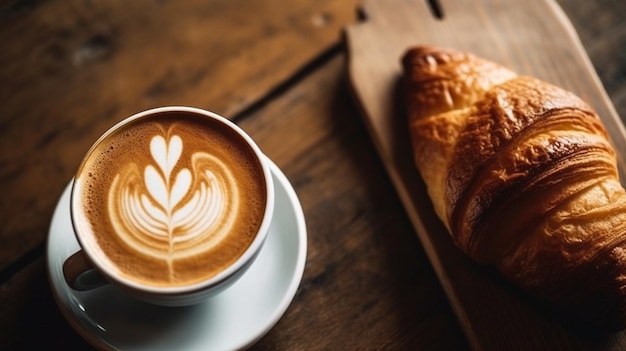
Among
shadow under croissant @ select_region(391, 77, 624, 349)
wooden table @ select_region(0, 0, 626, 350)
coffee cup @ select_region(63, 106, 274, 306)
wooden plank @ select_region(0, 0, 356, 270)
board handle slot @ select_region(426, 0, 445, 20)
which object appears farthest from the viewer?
board handle slot @ select_region(426, 0, 445, 20)

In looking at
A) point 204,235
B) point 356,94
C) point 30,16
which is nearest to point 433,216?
point 356,94

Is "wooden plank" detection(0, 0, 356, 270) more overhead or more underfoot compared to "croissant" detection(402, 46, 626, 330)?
more overhead

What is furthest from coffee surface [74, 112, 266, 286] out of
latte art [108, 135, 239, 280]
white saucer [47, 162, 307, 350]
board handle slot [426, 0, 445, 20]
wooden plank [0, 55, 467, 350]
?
board handle slot [426, 0, 445, 20]

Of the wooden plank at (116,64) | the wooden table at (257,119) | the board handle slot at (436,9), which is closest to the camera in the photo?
the wooden table at (257,119)

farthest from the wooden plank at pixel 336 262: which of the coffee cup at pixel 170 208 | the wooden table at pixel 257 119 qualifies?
the coffee cup at pixel 170 208

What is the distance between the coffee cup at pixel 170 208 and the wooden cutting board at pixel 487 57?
0.35 m

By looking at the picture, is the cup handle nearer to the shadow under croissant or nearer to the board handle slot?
the shadow under croissant

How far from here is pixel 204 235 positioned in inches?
35.1

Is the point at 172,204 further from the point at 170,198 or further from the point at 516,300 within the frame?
the point at 516,300

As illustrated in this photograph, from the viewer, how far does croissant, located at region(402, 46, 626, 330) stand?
962 millimetres

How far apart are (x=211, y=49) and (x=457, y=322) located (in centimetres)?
75

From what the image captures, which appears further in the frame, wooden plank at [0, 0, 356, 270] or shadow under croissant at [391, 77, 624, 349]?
wooden plank at [0, 0, 356, 270]

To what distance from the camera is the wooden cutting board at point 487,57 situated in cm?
103

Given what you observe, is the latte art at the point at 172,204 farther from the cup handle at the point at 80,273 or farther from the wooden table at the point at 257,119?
the wooden table at the point at 257,119
